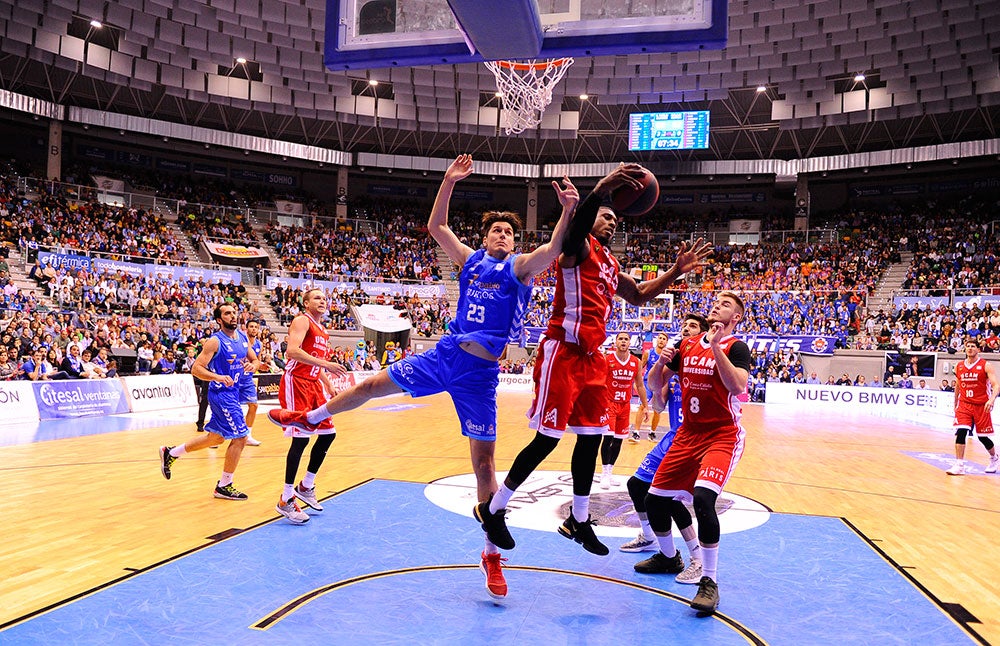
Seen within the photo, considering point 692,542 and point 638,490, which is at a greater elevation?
point 638,490

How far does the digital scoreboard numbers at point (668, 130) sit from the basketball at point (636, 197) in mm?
30233

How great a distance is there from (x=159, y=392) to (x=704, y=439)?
47.3 feet

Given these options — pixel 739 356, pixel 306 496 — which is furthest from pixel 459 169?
pixel 306 496

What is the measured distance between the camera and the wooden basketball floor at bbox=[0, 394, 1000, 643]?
481 centimetres

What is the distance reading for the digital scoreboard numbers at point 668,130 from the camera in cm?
3281

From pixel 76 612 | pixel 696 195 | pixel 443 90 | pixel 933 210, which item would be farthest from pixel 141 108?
pixel 933 210

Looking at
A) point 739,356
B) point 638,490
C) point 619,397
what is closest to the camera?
point 739,356

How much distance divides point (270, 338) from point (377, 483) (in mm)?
14239

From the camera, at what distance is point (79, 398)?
14.0 m

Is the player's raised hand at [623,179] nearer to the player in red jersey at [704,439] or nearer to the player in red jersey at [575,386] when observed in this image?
the player in red jersey at [575,386]

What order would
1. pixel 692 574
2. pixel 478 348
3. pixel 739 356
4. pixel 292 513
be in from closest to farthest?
pixel 478 348 < pixel 739 356 < pixel 692 574 < pixel 292 513

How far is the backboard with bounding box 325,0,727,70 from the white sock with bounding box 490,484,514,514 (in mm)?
3512

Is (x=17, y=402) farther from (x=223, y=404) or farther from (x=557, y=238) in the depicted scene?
(x=557, y=238)

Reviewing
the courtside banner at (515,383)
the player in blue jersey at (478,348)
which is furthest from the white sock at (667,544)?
the courtside banner at (515,383)
